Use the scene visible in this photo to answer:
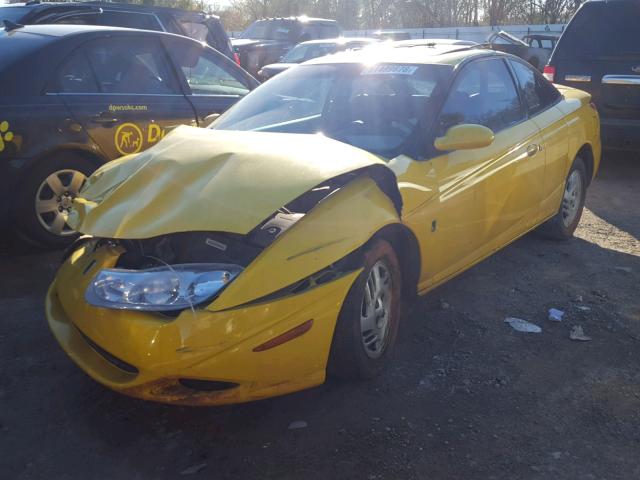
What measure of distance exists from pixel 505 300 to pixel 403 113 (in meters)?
1.42

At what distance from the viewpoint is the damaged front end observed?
2.68m

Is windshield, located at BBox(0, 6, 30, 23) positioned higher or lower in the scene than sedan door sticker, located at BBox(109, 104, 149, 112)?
higher

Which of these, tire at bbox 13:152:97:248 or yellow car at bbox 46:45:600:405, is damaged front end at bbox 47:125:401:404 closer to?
yellow car at bbox 46:45:600:405

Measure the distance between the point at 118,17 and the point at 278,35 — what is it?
1041 centimetres

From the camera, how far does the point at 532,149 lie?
186 inches

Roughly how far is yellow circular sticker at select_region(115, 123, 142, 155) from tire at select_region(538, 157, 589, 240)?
340cm

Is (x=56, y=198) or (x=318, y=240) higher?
(x=318, y=240)

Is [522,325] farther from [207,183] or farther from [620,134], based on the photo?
[620,134]

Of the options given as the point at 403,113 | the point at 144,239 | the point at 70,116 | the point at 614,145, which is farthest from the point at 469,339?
the point at 614,145

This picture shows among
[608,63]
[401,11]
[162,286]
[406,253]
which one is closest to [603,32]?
[608,63]

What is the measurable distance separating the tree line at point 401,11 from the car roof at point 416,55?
28954 mm

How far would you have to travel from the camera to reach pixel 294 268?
111 inches

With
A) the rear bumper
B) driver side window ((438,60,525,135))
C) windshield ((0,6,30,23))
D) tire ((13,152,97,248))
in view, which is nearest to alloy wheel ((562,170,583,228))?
driver side window ((438,60,525,135))

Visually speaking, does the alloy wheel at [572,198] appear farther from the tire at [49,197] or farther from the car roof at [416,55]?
the tire at [49,197]
